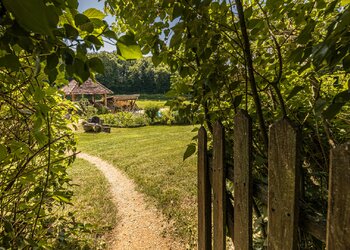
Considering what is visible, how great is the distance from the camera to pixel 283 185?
41.9 inches

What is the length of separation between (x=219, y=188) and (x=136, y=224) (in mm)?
3505

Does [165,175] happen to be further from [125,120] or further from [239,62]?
[125,120]

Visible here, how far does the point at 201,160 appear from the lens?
1780mm

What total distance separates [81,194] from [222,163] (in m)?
5.34

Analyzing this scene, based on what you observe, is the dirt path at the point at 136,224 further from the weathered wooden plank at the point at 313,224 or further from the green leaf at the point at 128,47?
the green leaf at the point at 128,47

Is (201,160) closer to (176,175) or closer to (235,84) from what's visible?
(235,84)

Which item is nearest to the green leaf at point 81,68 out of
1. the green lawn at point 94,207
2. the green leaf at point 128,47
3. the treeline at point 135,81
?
the green leaf at point 128,47

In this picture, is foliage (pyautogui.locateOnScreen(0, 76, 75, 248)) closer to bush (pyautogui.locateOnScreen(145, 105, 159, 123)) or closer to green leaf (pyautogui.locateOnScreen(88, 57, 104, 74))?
green leaf (pyautogui.locateOnScreen(88, 57, 104, 74))

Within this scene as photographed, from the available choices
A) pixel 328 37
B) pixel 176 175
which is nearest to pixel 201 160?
pixel 328 37

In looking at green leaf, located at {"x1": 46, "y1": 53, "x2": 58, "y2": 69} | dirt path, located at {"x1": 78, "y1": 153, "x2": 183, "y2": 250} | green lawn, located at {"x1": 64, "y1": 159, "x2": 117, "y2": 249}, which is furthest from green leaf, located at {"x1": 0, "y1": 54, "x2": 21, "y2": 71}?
dirt path, located at {"x1": 78, "y1": 153, "x2": 183, "y2": 250}

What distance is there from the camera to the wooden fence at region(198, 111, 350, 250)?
2.74 ft

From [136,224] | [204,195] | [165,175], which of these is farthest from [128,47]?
[165,175]

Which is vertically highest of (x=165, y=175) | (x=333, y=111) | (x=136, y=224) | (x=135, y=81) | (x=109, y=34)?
(x=135, y=81)

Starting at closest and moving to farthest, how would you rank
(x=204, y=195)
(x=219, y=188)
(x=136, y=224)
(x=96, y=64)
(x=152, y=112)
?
(x=96, y=64) < (x=219, y=188) < (x=204, y=195) < (x=136, y=224) < (x=152, y=112)
